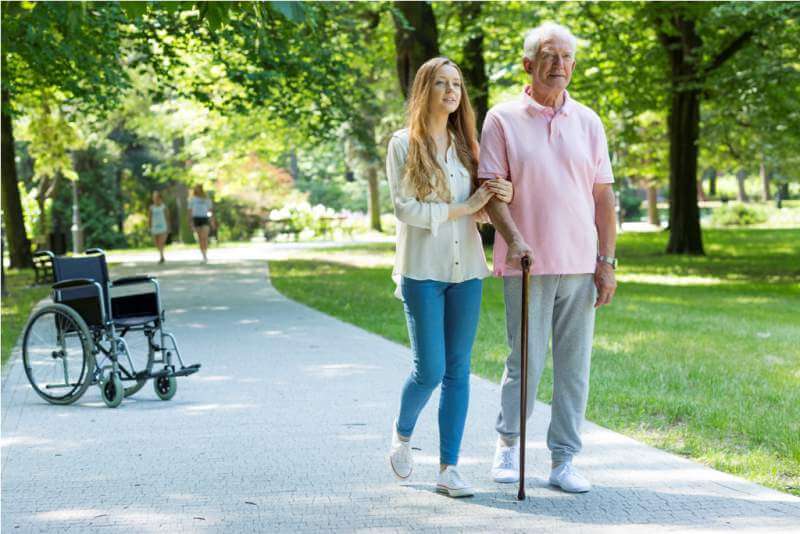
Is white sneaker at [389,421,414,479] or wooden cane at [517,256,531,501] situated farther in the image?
white sneaker at [389,421,414,479]

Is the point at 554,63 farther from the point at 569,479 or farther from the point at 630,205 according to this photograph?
the point at 630,205

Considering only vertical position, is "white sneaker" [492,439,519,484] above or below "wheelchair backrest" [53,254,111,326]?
below

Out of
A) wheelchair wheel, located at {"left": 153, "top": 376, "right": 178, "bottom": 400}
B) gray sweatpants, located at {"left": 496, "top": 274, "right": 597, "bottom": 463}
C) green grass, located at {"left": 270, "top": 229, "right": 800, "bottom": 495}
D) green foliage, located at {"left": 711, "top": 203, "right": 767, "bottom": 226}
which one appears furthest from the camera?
green foliage, located at {"left": 711, "top": 203, "right": 767, "bottom": 226}

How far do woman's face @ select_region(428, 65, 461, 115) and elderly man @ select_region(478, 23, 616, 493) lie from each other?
0.69 ft

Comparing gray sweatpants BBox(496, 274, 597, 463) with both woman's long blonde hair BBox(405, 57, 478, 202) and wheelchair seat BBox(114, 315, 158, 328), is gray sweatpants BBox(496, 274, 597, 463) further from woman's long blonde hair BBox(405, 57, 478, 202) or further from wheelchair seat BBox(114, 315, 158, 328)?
wheelchair seat BBox(114, 315, 158, 328)

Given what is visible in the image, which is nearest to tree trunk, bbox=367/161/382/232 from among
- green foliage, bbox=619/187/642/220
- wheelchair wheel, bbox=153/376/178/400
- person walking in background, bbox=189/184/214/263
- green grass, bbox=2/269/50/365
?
green foliage, bbox=619/187/642/220

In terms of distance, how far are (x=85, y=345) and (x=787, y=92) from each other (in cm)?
1572

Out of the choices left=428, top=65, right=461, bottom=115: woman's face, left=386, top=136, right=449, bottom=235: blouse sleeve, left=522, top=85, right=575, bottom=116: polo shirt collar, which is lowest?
left=386, top=136, right=449, bottom=235: blouse sleeve

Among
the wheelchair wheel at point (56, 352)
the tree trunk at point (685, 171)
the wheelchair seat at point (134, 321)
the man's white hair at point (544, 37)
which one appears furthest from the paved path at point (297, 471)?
the tree trunk at point (685, 171)

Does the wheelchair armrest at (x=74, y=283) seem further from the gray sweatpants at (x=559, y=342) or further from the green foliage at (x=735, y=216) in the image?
the green foliage at (x=735, y=216)

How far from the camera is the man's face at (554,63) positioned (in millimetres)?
5246

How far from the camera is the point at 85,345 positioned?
8.18 metres

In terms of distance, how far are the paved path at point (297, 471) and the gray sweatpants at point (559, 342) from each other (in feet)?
1.06

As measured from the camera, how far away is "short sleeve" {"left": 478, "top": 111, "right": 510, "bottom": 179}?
5.34m
